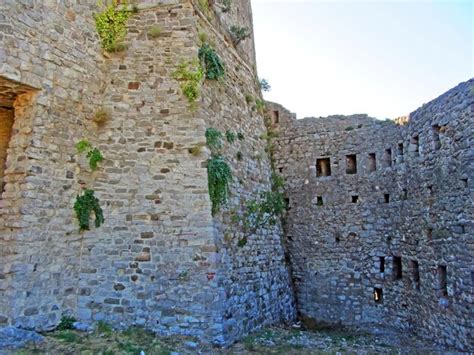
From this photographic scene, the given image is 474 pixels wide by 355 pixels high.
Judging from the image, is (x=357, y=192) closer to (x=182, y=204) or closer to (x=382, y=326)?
(x=382, y=326)

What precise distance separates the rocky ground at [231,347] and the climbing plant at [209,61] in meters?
5.58

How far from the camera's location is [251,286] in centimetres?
958

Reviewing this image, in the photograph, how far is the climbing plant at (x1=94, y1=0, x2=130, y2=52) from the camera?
8953 mm

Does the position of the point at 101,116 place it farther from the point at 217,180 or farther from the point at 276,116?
the point at 276,116

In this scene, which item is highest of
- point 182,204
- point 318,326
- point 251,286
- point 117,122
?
point 117,122

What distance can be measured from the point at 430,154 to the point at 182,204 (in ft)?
19.9

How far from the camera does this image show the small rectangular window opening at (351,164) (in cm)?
1267

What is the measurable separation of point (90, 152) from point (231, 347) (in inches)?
185

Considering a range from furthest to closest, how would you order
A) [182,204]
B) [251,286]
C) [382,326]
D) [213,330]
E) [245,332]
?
1. [382,326]
2. [251,286]
3. [245,332]
4. [182,204]
5. [213,330]

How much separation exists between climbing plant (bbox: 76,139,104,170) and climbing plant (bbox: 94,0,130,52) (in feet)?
7.23

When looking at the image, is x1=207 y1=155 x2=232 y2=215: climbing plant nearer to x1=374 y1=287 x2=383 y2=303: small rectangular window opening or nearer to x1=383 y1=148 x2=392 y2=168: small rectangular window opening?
x1=383 y1=148 x2=392 y2=168: small rectangular window opening

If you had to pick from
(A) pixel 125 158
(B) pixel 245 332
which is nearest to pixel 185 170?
(A) pixel 125 158

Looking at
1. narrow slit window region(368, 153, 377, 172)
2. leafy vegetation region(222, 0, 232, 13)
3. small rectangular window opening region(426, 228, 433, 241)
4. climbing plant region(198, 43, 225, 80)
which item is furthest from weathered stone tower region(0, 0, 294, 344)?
narrow slit window region(368, 153, 377, 172)

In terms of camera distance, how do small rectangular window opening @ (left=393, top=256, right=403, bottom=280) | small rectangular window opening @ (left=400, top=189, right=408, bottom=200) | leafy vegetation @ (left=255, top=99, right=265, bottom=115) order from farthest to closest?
leafy vegetation @ (left=255, top=99, right=265, bottom=115), small rectangular window opening @ (left=393, top=256, right=403, bottom=280), small rectangular window opening @ (left=400, top=189, right=408, bottom=200)
